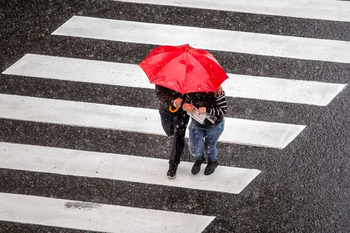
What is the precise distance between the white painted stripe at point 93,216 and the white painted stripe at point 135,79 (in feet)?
5.76

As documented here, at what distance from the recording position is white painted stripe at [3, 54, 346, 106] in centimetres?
704

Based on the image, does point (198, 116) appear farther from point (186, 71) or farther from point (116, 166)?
point (116, 166)

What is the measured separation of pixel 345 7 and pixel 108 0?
136 inches

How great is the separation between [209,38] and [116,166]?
2.30m

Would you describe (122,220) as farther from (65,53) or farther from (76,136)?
(65,53)

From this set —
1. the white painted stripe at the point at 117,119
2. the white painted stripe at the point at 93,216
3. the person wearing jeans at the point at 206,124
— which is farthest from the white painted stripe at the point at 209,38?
the white painted stripe at the point at 93,216

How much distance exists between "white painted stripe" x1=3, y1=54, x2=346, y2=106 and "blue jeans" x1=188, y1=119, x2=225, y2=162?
1.17 metres

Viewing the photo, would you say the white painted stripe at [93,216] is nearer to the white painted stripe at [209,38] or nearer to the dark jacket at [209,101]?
the dark jacket at [209,101]

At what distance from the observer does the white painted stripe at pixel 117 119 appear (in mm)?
6723

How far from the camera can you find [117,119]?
6.91 metres

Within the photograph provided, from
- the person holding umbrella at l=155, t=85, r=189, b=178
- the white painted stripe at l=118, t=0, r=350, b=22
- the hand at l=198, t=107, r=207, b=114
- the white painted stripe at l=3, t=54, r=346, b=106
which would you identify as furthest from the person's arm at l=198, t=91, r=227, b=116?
the white painted stripe at l=118, t=0, r=350, b=22

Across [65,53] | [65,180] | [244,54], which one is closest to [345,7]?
[244,54]

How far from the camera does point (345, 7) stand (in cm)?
783

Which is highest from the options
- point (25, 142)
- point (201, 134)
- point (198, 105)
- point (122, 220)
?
point (198, 105)
